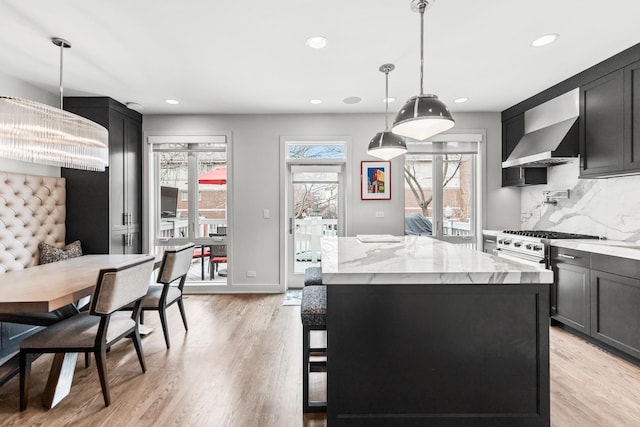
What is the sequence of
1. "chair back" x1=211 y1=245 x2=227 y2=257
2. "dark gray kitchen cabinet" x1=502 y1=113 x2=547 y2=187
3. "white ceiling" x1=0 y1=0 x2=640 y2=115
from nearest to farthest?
"white ceiling" x1=0 y1=0 x2=640 y2=115 < "dark gray kitchen cabinet" x1=502 y1=113 x2=547 y2=187 < "chair back" x1=211 y1=245 x2=227 y2=257

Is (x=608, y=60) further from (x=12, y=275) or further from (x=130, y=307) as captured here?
(x=12, y=275)

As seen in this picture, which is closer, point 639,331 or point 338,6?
point 338,6

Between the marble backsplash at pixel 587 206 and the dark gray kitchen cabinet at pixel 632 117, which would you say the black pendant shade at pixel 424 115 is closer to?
the dark gray kitchen cabinet at pixel 632 117

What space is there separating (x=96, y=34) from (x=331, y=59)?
1.87 meters

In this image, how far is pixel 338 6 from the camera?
2162 millimetres

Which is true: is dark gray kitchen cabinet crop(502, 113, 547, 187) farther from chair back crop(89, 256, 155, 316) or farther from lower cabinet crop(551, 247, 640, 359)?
chair back crop(89, 256, 155, 316)

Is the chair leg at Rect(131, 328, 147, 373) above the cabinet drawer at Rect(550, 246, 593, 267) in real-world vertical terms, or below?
below

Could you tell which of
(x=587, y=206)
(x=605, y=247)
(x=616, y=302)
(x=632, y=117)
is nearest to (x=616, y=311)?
(x=616, y=302)

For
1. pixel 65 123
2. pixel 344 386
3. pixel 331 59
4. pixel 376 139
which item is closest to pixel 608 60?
pixel 376 139

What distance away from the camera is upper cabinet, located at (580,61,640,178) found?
8.92 ft

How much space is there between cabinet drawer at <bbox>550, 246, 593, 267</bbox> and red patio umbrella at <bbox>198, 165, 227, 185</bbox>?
4071 millimetres

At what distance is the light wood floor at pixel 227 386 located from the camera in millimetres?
1855

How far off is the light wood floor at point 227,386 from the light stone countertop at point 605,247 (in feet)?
2.78

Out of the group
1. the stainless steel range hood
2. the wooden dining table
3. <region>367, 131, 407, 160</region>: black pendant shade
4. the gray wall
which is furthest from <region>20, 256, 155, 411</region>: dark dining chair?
the stainless steel range hood
